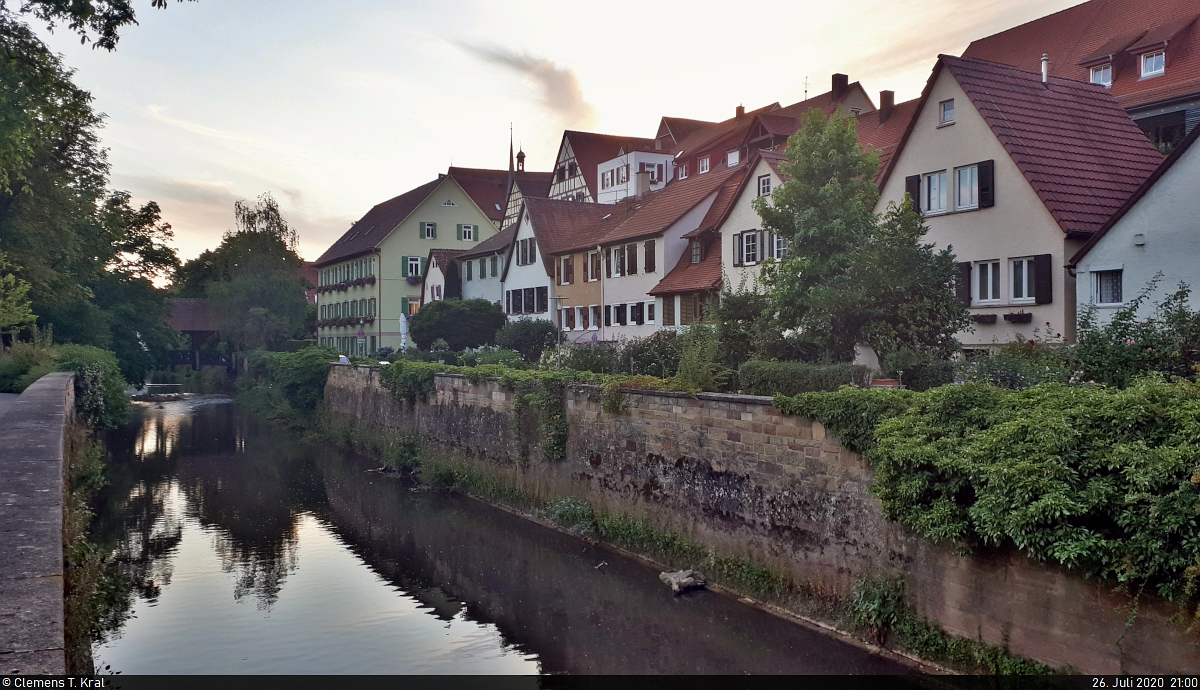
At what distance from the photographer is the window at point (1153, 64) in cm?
3294

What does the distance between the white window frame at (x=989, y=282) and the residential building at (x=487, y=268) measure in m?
29.7

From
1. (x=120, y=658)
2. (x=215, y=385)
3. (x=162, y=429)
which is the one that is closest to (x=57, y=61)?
(x=120, y=658)

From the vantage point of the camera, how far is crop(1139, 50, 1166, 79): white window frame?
32875 mm

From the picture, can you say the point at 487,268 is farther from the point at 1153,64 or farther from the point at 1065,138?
the point at 1065,138

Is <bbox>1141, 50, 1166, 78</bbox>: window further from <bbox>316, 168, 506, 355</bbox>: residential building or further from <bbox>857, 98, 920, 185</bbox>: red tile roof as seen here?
<bbox>316, 168, 506, 355</bbox>: residential building

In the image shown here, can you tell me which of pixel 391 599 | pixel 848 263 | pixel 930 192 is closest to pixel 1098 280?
pixel 930 192

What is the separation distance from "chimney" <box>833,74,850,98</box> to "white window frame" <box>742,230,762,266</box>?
23734 mm

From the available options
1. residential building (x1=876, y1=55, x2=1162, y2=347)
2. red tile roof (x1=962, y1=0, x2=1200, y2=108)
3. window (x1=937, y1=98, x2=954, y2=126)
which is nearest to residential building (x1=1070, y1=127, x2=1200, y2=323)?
residential building (x1=876, y1=55, x2=1162, y2=347)

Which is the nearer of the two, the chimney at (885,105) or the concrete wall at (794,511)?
the concrete wall at (794,511)

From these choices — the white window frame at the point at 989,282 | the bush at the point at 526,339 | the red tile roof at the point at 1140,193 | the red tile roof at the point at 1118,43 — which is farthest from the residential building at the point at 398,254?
the red tile roof at the point at 1140,193

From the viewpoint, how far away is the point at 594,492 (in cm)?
1933

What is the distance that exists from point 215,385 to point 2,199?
42846 mm

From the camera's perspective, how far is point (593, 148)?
70.4 meters

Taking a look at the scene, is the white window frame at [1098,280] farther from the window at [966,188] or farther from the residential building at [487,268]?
the residential building at [487,268]
